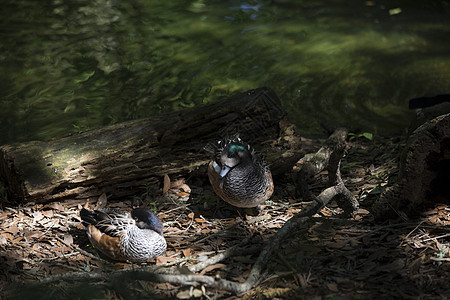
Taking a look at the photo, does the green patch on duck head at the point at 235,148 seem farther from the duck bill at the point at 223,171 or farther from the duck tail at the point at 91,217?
the duck tail at the point at 91,217

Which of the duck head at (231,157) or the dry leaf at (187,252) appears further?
the duck head at (231,157)

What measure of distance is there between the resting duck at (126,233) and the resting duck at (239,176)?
81 centimetres

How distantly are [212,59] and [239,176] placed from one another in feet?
18.5

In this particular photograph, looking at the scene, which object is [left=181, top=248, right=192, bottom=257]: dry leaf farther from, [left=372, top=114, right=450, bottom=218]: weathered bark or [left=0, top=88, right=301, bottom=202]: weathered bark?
[left=372, top=114, right=450, bottom=218]: weathered bark

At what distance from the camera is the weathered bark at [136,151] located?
5277 millimetres

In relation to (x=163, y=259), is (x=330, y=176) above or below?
above

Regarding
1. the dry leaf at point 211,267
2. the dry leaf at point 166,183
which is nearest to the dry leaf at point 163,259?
the dry leaf at point 211,267

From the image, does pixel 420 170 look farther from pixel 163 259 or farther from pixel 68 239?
pixel 68 239

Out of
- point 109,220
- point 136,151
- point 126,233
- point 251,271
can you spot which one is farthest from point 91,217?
point 251,271

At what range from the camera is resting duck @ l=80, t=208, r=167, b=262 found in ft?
14.7

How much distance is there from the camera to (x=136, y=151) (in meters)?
5.60

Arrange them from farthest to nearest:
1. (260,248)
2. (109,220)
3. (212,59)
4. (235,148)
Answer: (212,59) < (235,148) < (109,220) < (260,248)

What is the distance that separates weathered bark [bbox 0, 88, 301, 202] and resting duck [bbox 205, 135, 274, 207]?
545 mm

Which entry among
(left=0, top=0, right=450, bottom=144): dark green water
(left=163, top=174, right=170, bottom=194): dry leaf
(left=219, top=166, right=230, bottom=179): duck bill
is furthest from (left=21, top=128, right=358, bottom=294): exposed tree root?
(left=0, top=0, right=450, bottom=144): dark green water
